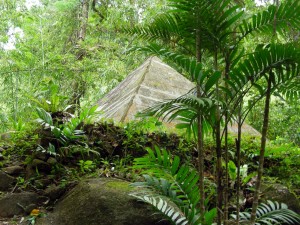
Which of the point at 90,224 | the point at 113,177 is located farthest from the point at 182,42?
the point at 90,224

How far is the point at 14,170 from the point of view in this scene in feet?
9.92

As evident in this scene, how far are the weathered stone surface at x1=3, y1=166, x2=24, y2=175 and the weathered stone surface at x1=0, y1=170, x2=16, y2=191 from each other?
60 millimetres

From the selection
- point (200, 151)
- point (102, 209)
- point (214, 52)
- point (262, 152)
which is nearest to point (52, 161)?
point (102, 209)

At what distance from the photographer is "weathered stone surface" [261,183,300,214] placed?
273 centimetres

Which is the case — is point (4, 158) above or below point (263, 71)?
below

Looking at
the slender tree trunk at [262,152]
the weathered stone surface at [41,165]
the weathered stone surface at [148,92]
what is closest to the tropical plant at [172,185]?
the slender tree trunk at [262,152]

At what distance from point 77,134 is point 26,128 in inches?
33.2

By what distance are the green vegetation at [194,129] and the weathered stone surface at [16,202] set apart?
0.11 metres

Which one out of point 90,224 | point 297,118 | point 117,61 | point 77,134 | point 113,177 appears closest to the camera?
point 90,224

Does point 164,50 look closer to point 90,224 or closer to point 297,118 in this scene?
point 90,224

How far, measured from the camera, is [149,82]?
186 inches

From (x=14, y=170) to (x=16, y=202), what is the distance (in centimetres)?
44

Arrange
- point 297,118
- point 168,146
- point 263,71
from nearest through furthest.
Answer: point 263,71 < point 168,146 < point 297,118

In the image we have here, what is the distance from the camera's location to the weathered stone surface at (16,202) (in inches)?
103
